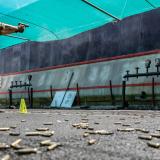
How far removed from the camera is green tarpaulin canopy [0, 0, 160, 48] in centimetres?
1098

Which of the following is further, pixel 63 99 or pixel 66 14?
pixel 63 99

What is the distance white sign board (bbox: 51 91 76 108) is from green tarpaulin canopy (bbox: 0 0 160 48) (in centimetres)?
474

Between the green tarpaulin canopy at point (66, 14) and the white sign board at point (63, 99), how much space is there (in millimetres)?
4741

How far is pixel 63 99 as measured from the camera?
17234 mm

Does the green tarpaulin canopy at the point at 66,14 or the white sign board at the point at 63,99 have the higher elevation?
the green tarpaulin canopy at the point at 66,14

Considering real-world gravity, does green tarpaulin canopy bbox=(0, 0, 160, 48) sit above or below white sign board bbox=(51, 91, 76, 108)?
above

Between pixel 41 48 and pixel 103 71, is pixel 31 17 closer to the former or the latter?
pixel 103 71

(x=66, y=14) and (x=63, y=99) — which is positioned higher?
(x=66, y=14)

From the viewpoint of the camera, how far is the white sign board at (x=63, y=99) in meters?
16.7

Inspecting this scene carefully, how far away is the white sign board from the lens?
16.7m

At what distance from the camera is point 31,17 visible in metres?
12.2

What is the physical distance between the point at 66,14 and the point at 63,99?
22.3 ft

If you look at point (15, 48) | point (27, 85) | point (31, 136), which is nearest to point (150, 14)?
point (27, 85)

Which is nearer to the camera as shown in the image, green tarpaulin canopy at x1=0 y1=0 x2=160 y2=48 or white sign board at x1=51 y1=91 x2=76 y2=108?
green tarpaulin canopy at x1=0 y1=0 x2=160 y2=48
